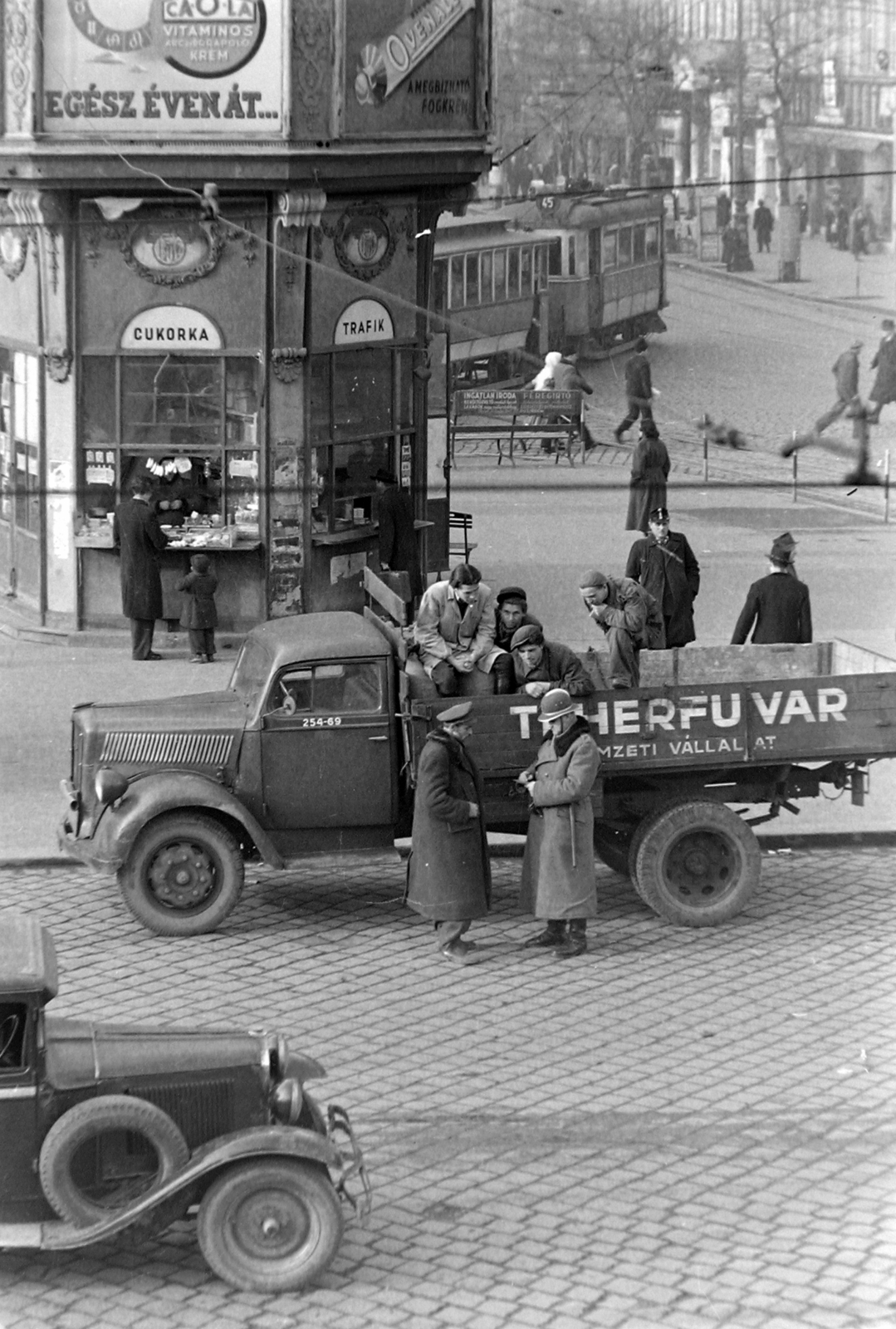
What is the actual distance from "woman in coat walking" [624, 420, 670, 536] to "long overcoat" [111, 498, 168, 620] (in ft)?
15.5

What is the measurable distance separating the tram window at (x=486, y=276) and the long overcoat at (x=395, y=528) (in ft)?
32.2

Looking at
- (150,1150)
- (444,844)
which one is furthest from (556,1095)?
(150,1150)

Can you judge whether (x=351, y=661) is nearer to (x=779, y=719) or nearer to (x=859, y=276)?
(x=779, y=719)

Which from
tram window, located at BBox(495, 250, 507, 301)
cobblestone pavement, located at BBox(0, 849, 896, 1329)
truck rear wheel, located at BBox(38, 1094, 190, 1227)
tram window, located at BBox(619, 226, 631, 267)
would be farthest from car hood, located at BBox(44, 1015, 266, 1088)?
tram window, located at BBox(495, 250, 507, 301)

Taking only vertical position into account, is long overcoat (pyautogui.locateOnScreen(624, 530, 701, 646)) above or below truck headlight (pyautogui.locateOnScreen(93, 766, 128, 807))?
above

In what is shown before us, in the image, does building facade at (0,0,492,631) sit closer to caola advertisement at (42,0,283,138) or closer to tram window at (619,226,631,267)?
caola advertisement at (42,0,283,138)

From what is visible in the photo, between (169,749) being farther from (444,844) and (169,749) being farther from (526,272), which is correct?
(526,272)

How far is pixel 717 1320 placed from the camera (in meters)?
7.16

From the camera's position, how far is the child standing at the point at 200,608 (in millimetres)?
17719

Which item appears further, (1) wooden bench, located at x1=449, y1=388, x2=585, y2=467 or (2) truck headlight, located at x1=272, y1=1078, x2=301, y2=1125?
(1) wooden bench, located at x1=449, y1=388, x2=585, y2=467

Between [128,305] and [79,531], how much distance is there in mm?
2034

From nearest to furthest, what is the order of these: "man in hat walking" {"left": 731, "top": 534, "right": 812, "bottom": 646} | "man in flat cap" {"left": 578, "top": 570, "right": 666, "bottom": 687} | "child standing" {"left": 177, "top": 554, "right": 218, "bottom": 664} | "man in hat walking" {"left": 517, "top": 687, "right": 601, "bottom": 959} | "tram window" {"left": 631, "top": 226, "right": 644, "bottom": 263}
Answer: "man in hat walking" {"left": 517, "top": 687, "right": 601, "bottom": 959} < "man in flat cap" {"left": 578, "top": 570, "right": 666, "bottom": 687} < "man in hat walking" {"left": 731, "top": 534, "right": 812, "bottom": 646} < "child standing" {"left": 177, "top": 554, "right": 218, "bottom": 664} < "tram window" {"left": 631, "top": 226, "right": 644, "bottom": 263}

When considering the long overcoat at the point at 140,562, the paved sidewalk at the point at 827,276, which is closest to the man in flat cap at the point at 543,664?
the long overcoat at the point at 140,562

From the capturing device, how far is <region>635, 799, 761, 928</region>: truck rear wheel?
11938 mm
